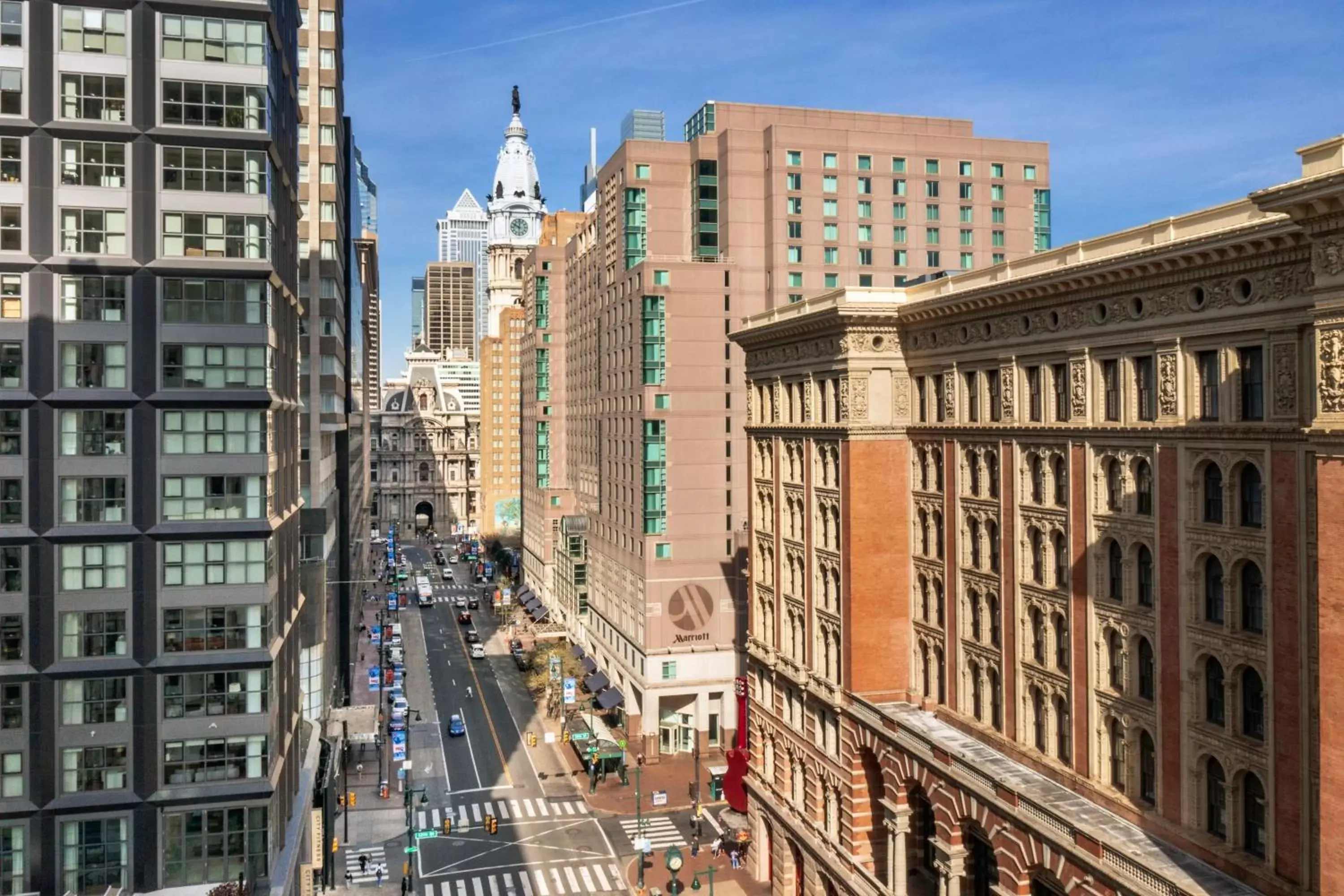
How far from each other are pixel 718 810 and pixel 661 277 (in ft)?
134

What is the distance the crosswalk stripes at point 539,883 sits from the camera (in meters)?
62.0

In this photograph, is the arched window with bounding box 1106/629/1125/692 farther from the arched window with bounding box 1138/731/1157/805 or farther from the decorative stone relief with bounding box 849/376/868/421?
the decorative stone relief with bounding box 849/376/868/421

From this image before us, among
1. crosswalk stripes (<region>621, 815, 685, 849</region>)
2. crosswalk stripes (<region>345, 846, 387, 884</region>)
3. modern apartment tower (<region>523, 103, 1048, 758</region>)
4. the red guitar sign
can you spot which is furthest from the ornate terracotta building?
crosswalk stripes (<region>345, 846, 387, 884</region>)

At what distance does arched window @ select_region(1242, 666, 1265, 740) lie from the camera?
105 feet

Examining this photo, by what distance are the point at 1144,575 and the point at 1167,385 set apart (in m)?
6.80

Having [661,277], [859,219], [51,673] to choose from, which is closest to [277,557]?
[51,673]

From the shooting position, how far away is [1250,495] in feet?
106

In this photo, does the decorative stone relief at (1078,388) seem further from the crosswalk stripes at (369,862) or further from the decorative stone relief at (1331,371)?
the crosswalk stripes at (369,862)

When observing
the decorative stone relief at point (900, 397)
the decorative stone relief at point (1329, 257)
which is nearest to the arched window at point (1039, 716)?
the decorative stone relief at point (900, 397)

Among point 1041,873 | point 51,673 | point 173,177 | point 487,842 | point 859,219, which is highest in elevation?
point 859,219

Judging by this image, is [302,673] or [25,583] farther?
[302,673]

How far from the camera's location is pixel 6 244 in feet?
127

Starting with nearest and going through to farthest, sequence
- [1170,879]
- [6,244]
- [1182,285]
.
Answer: [1170,879]
[1182,285]
[6,244]

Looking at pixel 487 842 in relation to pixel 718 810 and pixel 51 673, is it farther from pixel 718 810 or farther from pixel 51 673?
pixel 51 673
